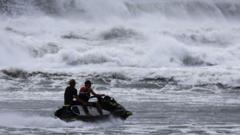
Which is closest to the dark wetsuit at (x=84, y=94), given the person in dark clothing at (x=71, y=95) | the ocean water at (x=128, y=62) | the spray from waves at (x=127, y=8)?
the person in dark clothing at (x=71, y=95)

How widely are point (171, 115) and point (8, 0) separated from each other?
30.7 m

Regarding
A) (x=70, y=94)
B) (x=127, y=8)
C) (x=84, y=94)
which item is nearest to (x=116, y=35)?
(x=127, y=8)

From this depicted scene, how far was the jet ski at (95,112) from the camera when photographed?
57.6 feet

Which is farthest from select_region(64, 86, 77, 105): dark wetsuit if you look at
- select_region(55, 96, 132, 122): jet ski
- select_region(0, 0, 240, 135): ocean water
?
select_region(0, 0, 240, 135): ocean water

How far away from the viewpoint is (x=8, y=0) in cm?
4809

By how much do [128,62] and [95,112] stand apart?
18753mm

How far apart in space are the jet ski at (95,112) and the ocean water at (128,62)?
16 cm

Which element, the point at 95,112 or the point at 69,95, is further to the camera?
the point at 95,112

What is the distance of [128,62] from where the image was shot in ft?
120

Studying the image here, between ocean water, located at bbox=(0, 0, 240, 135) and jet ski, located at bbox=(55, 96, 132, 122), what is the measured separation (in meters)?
0.16

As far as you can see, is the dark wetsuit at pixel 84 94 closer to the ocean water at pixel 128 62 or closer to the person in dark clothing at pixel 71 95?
the person in dark clothing at pixel 71 95

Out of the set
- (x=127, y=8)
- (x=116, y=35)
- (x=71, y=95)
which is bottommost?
(x=71, y=95)

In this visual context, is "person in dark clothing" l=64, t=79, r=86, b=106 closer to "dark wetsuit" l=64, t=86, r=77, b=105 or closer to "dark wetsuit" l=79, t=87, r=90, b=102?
"dark wetsuit" l=64, t=86, r=77, b=105

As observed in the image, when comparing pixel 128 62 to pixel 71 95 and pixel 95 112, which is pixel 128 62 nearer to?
pixel 95 112
